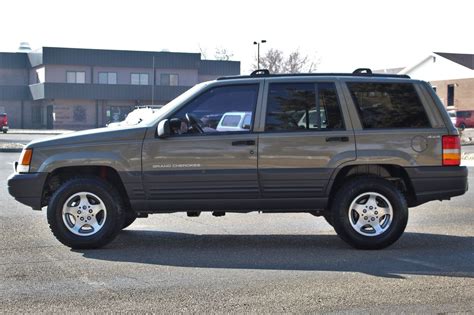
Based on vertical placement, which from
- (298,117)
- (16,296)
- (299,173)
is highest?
(298,117)

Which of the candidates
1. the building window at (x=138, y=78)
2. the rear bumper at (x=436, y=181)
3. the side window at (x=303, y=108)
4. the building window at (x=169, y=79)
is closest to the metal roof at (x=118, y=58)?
the building window at (x=169, y=79)

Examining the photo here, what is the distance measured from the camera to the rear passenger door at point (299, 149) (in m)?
8.20

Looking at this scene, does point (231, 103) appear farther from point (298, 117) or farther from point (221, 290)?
point (221, 290)

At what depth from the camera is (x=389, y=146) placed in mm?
8281

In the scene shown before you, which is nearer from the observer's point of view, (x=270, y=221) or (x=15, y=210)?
(x=270, y=221)

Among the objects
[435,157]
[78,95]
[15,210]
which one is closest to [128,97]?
[78,95]

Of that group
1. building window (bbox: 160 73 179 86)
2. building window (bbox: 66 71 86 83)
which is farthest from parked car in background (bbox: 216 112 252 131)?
building window (bbox: 160 73 179 86)

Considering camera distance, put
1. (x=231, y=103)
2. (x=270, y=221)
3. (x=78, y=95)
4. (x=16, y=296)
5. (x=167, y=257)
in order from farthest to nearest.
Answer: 1. (x=78, y=95)
2. (x=270, y=221)
3. (x=231, y=103)
4. (x=167, y=257)
5. (x=16, y=296)

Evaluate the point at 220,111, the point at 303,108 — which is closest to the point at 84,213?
the point at 220,111

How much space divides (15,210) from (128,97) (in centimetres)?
5371

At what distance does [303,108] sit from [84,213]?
9.18 feet

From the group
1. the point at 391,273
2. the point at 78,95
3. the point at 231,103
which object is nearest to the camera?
the point at 391,273

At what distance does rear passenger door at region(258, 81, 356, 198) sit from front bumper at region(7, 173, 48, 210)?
98.6 inches

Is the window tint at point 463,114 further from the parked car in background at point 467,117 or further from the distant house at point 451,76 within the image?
the distant house at point 451,76
